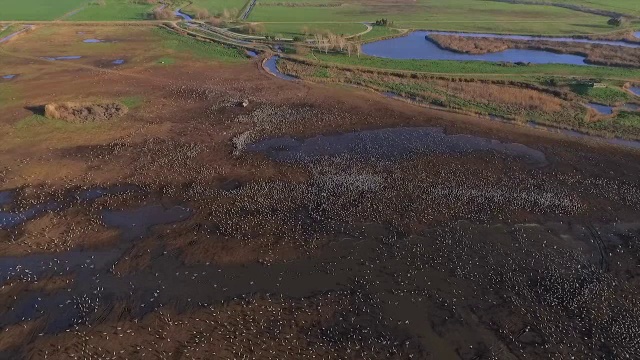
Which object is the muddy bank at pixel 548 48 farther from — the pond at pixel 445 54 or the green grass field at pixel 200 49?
the green grass field at pixel 200 49

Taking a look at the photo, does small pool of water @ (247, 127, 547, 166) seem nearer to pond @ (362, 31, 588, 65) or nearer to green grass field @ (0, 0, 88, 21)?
pond @ (362, 31, 588, 65)

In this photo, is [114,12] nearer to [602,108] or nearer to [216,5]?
[216,5]

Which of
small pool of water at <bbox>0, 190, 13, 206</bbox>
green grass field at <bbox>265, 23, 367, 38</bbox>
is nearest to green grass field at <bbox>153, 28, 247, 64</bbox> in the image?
green grass field at <bbox>265, 23, 367, 38</bbox>

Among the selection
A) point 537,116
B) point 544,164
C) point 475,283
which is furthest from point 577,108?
point 475,283

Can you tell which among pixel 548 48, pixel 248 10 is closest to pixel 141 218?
pixel 548 48

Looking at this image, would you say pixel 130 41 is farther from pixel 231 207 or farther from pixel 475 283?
pixel 475 283

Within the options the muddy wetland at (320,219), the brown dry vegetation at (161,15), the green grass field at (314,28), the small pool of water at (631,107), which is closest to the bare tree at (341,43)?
the green grass field at (314,28)
